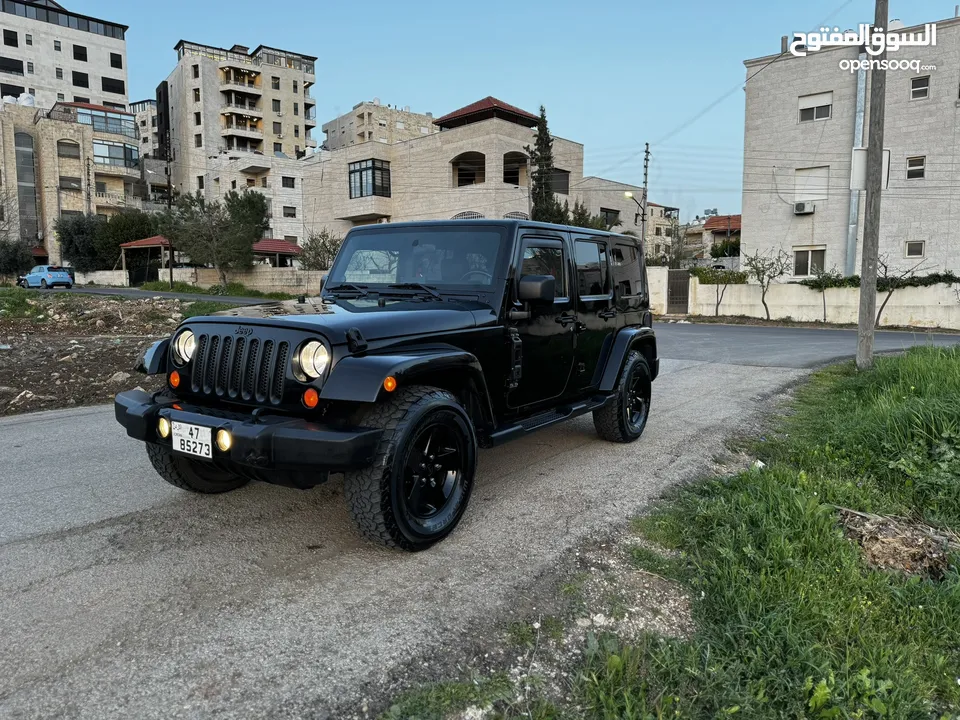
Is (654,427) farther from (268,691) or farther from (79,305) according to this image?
(79,305)

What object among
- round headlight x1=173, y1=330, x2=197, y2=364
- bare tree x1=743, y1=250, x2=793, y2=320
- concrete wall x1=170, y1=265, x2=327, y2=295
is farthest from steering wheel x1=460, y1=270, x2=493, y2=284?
concrete wall x1=170, y1=265, x2=327, y2=295

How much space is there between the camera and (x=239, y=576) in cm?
333

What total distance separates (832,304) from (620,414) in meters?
25.4

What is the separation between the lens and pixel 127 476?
16.1 feet

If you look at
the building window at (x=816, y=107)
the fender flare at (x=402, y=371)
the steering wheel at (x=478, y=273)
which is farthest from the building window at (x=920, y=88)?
the fender flare at (x=402, y=371)

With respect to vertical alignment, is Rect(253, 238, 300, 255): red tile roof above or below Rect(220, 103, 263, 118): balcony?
below

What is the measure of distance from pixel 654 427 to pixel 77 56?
9040 cm

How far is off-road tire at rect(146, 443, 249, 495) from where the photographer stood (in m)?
4.08

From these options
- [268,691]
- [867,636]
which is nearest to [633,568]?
[867,636]

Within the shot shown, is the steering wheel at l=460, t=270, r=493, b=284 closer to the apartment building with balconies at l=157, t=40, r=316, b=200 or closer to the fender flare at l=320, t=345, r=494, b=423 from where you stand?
the fender flare at l=320, t=345, r=494, b=423

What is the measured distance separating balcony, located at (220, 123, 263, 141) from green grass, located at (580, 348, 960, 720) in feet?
261

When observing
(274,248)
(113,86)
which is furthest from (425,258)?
(113,86)

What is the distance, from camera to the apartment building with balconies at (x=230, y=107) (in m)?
74.1

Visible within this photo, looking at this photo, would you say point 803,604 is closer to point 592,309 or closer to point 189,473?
point 592,309
